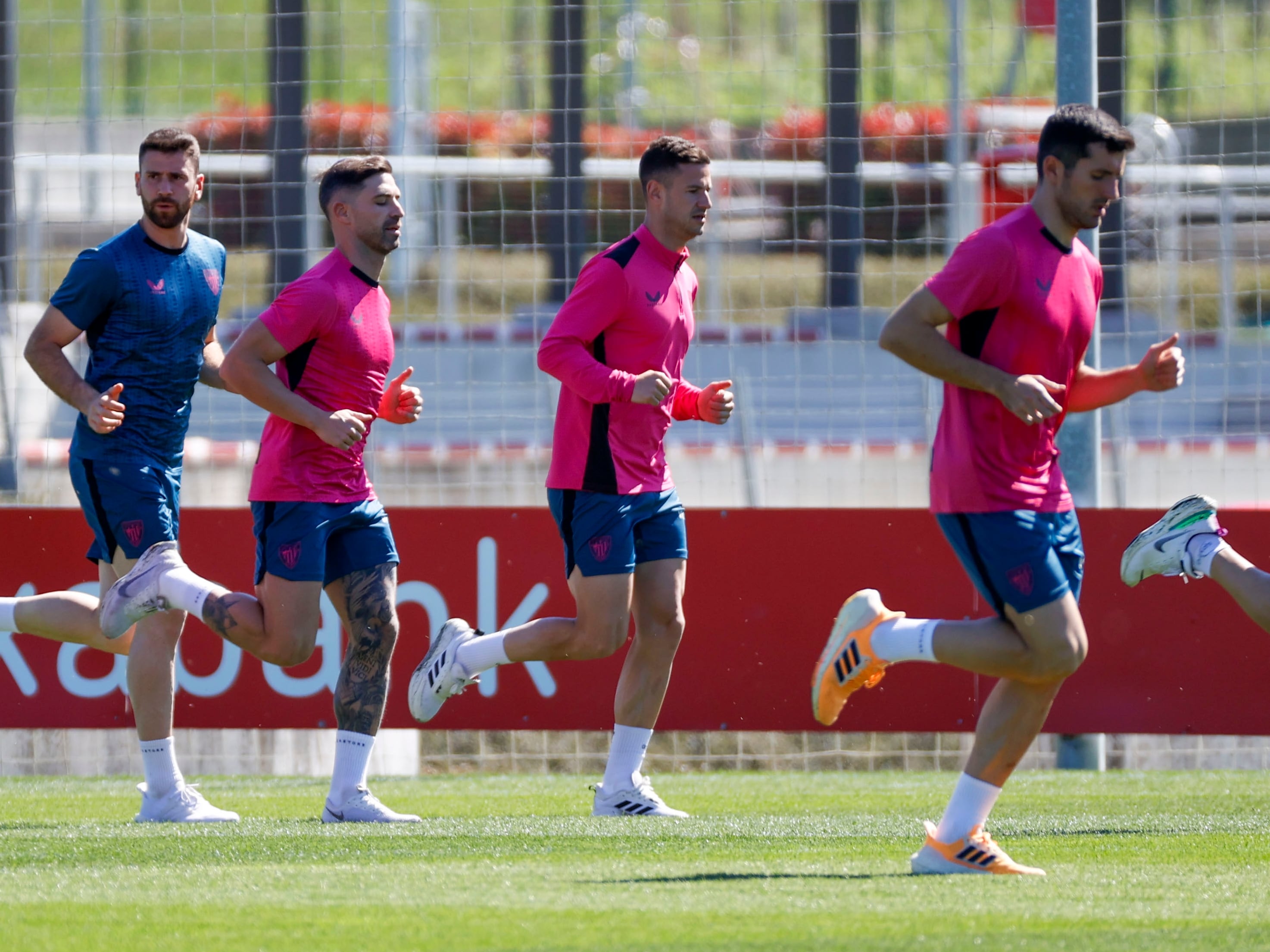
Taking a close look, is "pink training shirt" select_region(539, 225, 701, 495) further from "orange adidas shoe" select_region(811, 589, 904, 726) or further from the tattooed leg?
"orange adidas shoe" select_region(811, 589, 904, 726)

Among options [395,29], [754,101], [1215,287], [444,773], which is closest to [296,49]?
[444,773]

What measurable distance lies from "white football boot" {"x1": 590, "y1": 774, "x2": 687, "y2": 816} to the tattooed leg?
828 mm

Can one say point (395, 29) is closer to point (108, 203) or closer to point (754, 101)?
point (108, 203)

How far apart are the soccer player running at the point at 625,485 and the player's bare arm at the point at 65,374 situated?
1.36 m

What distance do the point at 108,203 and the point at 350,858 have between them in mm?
19581

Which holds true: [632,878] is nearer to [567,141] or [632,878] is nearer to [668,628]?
[668,628]

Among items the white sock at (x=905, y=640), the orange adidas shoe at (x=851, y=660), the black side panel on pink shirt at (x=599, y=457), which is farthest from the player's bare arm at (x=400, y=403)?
the white sock at (x=905, y=640)

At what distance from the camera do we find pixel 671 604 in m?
6.71

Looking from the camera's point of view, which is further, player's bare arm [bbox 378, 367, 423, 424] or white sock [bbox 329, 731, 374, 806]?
player's bare arm [bbox 378, 367, 423, 424]

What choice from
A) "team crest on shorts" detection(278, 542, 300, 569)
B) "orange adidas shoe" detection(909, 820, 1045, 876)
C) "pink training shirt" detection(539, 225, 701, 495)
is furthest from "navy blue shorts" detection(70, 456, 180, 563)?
"orange adidas shoe" detection(909, 820, 1045, 876)

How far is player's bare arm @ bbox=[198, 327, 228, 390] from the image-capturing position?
6.86 meters

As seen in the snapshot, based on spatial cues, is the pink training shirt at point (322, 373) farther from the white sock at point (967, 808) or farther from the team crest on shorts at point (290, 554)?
the white sock at point (967, 808)

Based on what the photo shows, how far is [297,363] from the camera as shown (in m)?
6.44

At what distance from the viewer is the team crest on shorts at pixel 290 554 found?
21.0ft
